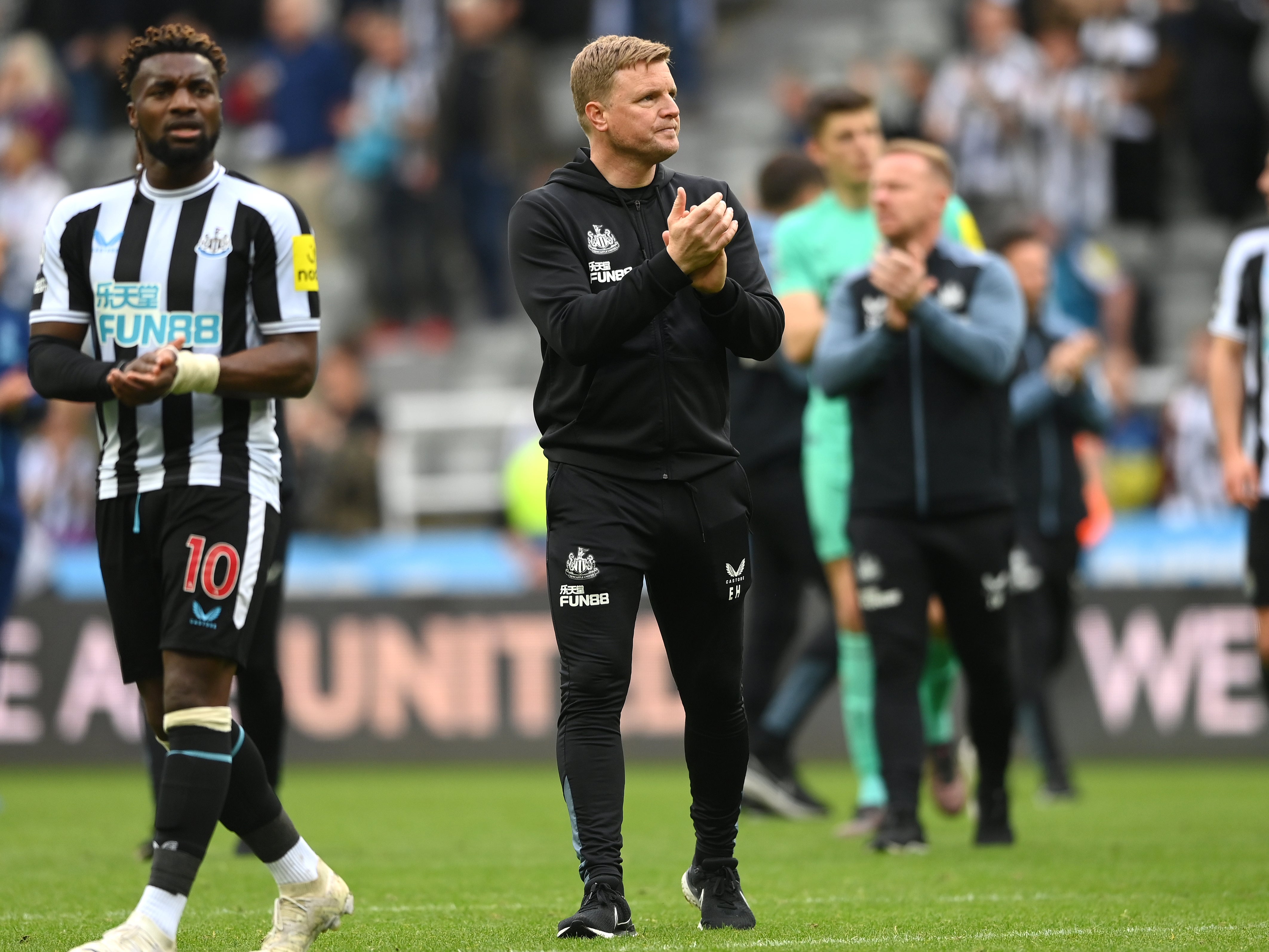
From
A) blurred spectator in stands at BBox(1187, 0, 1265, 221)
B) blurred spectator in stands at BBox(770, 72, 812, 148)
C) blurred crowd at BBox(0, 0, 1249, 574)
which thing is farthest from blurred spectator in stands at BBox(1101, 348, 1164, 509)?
blurred spectator in stands at BBox(770, 72, 812, 148)

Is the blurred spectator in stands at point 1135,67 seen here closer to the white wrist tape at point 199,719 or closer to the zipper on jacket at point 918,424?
the zipper on jacket at point 918,424

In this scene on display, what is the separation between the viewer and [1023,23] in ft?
Result: 55.8

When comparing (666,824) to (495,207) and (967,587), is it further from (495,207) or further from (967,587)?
(495,207)

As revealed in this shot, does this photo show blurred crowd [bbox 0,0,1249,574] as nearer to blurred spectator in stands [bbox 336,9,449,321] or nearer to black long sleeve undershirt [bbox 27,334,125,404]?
blurred spectator in stands [bbox 336,9,449,321]

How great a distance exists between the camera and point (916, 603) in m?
7.22

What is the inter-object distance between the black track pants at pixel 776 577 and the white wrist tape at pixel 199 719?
14.2 ft

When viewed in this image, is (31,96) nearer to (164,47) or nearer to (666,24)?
(666,24)

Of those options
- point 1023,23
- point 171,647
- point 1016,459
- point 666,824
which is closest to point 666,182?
point 171,647

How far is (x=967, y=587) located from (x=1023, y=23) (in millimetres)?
10908

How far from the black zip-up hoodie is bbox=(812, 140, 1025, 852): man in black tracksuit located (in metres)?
1.93

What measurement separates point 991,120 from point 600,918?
39.6 feet

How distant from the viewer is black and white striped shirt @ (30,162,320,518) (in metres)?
5.09

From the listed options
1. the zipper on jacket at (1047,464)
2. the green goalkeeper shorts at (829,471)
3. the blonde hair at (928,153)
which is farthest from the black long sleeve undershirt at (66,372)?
the zipper on jacket at (1047,464)

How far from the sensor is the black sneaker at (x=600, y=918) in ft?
16.3
